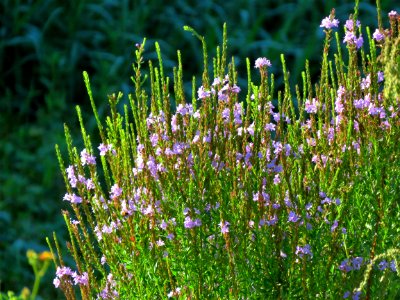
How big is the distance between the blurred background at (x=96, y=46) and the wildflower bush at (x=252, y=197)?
3.41 meters

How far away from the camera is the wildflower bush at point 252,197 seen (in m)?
2.70

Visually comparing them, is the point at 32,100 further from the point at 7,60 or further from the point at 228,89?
the point at 228,89

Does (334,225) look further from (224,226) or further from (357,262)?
(224,226)

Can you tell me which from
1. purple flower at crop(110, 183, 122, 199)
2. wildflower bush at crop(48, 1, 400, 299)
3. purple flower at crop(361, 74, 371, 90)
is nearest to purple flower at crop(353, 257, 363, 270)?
wildflower bush at crop(48, 1, 400, 299)

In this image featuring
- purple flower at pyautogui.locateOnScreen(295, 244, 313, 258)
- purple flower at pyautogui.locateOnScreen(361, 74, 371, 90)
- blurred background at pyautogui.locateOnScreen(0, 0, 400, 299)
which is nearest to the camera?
purple flower at pyautogui.locateOnScreen(295, 244, 313, 258)

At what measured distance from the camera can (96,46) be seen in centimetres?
705

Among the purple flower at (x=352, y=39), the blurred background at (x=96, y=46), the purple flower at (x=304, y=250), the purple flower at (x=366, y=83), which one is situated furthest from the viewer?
the blurred background at (x=96, y=46)

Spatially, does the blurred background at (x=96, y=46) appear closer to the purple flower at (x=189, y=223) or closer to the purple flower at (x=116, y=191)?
the purple flower at (x=116, y=191)

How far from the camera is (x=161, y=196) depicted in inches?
111

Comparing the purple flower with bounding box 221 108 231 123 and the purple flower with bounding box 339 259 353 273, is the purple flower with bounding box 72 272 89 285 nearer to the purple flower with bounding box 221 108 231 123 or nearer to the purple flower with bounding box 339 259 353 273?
the purple flower with bounding box 221 108 231 123

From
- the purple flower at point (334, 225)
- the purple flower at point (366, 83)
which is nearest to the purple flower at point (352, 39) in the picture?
the purple flower at point (366, 83)

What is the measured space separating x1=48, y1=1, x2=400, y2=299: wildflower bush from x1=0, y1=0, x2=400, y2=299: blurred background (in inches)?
134

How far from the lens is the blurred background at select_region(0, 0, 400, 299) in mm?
6551

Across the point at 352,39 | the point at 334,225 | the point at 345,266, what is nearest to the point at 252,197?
the point at 334,225
